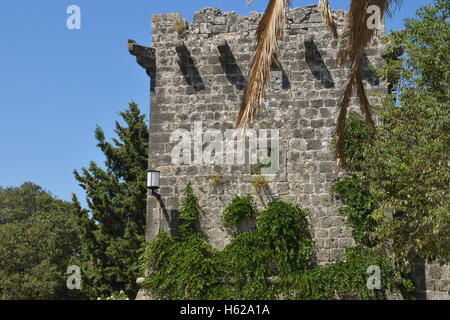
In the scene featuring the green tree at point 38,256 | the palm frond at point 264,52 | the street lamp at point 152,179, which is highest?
the palm frond at point 264,52

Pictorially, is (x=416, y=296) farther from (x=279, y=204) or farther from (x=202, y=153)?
(x=202, y=153)

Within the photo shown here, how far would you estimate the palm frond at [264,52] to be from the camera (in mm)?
6379

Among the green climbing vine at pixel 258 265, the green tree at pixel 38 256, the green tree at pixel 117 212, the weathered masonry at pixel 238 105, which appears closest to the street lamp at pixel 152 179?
the weathered masonry at pixel 238 105

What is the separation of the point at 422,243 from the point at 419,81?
10.5 ft

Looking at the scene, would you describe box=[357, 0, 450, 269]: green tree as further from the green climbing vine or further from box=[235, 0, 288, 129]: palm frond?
box=[235, 0, 288, 129]: palm frond

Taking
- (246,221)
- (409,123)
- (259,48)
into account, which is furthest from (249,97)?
(246,221)

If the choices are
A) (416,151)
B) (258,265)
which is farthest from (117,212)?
(416,151)

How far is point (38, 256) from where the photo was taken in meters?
23.2

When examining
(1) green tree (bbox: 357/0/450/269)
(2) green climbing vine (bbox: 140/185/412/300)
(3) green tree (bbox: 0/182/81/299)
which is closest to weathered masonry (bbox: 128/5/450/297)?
(2) green climbing vine (bbox: 140/185/412/300)

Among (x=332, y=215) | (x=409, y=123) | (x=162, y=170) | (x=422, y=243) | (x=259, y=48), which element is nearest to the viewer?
(x=259, y=48)

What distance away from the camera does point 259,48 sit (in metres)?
6.51

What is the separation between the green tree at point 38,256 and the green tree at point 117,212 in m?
2.01

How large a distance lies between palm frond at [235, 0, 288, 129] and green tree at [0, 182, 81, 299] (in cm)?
1484

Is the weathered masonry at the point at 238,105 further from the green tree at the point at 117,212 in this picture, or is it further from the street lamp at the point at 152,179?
the green tree at the point at 117,212
